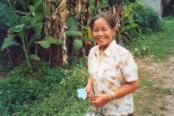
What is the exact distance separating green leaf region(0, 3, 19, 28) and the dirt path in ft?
7.99

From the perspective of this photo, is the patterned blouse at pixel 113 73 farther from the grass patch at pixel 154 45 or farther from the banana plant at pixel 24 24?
the grass patch at pixel 154 45

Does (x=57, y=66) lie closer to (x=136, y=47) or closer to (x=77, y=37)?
(x=77, y=37)

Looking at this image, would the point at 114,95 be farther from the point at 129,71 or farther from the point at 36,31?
the point at 36,31

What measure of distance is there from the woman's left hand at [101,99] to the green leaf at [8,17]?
11.3 feet

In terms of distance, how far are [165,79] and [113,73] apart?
416 centimetres

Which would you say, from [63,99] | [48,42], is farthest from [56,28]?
[63,99]

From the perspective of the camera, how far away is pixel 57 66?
620 cm

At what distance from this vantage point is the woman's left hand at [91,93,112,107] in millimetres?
2656

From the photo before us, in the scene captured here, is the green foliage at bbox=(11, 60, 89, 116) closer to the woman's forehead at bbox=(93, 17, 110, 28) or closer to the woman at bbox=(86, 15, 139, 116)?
the woman at bbox=(86, 15, 139, 116)

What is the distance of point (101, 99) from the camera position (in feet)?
8.72

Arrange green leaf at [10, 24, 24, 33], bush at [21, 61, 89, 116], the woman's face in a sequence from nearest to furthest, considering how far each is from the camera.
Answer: the woman's face, bush at [21, 61, 89, 116], green leaf at [10, 24, 24, 33]

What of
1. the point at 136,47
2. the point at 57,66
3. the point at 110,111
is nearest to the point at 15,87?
the point at 57,66

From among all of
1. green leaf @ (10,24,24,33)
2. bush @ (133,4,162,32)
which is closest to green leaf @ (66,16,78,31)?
green leaf @ (10,24,24,33)

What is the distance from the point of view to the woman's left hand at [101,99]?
8.71 ft
